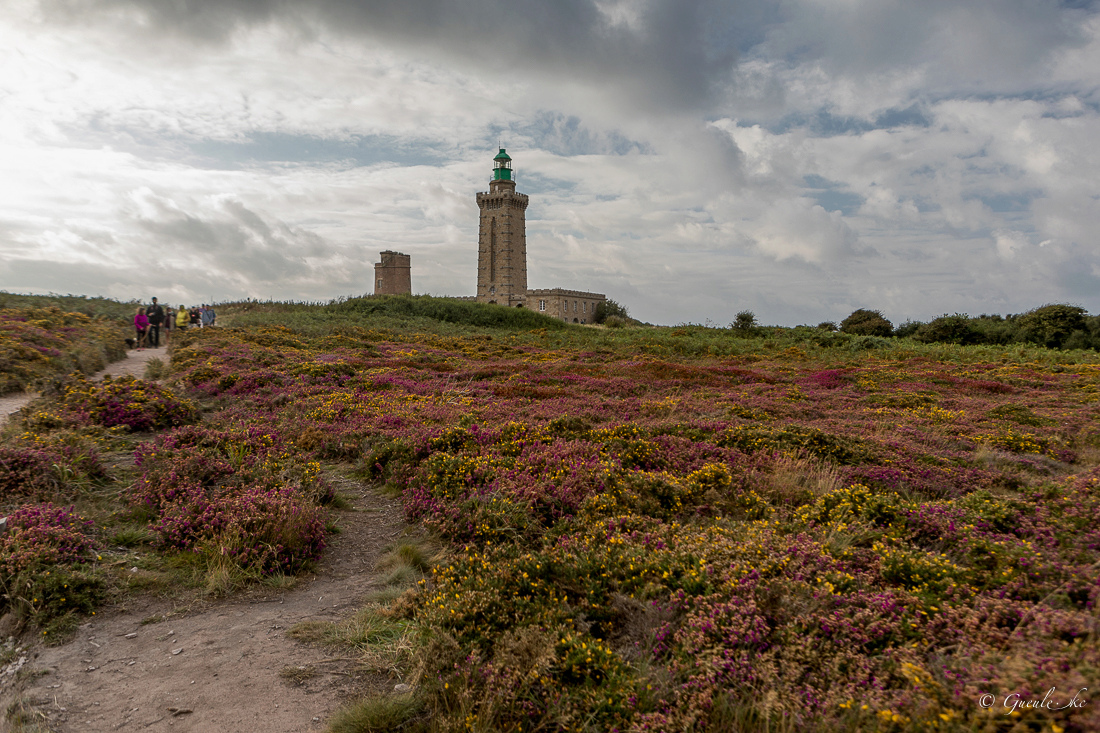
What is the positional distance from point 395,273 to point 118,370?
195 feet

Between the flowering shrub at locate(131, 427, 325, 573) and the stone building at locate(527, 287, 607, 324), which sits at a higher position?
the stone building at locate(527, 287, 607, 324)

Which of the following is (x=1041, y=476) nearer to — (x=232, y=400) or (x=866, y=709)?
(x=866, y=709)

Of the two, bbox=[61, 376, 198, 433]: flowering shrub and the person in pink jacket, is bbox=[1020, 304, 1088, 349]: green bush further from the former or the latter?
the person in pink jacket

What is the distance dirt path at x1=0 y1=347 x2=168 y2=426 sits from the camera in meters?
12.9

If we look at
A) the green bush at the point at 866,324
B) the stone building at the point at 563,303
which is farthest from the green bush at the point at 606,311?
the green bush at the point at 866,324

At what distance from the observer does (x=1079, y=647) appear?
3016 mm

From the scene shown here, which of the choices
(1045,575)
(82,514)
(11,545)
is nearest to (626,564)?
(1045,575)

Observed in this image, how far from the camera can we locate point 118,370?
20062 millimetres

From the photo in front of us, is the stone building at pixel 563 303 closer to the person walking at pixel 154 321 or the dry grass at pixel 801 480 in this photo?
the person walking at pixel 154 321

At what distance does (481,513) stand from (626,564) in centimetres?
238

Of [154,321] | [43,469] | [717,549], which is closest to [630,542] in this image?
[717,549]

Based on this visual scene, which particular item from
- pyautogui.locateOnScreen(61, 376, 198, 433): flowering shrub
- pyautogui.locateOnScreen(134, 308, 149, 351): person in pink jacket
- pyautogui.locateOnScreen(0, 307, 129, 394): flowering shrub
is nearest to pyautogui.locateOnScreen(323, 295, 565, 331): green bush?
pyautogui.locateOnScreen(134, 308, 149, 351): person in pink jacket

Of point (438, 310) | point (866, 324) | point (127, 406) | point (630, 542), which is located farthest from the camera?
point (438, 310)

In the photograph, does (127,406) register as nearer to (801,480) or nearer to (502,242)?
(801,480)
